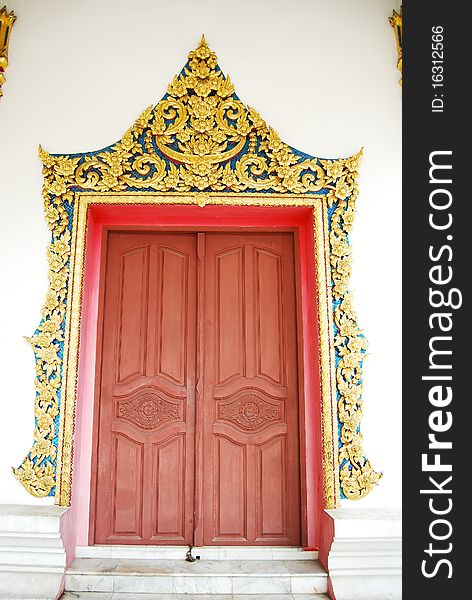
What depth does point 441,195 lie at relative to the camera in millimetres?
2363

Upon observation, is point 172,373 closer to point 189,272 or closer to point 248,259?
point 189,272

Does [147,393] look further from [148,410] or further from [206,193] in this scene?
[206,193]

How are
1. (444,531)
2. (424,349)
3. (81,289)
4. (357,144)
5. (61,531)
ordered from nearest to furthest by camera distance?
(444,531) < (424,349) < (61,531) < (81,289) < (357,144)

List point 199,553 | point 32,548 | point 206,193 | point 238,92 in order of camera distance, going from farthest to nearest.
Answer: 1. point 238,92
2. point 206,193
3. point 199,553
4. point 32,548

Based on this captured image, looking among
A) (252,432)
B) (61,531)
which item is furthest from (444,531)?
(61,531)

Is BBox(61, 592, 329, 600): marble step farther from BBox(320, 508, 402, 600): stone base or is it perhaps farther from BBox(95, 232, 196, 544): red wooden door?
BBox(95, 232, 196, 544): red wooden door

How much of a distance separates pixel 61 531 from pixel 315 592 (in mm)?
1295

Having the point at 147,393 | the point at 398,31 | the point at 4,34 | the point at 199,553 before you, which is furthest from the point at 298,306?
the point at 4,34

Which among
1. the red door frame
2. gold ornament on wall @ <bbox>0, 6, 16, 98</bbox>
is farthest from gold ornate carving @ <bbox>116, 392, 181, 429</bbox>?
gold ornament on wall @ <bbox>0, 6, 16, 98</bbox>

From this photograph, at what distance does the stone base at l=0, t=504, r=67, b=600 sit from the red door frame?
1.19 feet

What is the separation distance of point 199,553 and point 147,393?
0.92 metres

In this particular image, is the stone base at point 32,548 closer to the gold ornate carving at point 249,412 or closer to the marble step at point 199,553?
the marble step at point 199,553

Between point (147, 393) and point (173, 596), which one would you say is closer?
point (173, 596)

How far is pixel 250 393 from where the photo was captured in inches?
126
